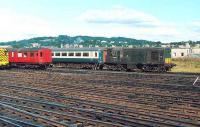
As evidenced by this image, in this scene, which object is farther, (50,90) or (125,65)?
(125,65)

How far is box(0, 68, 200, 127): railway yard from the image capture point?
15.2 meters

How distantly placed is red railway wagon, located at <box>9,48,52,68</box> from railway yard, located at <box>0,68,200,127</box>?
19.5 metres

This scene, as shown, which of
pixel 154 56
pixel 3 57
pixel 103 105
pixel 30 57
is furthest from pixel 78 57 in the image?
pixel 103 105

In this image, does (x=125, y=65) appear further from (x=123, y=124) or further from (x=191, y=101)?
(x=123, y=124)

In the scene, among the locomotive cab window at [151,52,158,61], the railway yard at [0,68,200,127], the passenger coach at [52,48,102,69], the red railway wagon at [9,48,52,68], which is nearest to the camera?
the railway yard at [0,68,200,127]

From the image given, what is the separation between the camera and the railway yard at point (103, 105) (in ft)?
50.0

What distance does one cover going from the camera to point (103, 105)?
1958cm

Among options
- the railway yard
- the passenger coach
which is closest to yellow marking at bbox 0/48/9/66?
the passenger coach

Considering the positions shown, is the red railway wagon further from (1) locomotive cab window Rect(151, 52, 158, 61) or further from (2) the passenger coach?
(1) locomotive cab window Rect(151, 52, 158, 61)

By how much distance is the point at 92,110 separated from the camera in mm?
18031

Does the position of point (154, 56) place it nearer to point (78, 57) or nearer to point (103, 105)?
point (78, 57)

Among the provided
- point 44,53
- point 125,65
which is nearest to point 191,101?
point 125,65

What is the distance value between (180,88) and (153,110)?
32.0 feet

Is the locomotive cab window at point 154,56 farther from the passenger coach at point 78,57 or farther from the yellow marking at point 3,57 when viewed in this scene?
the yellow marking at point 3,57
